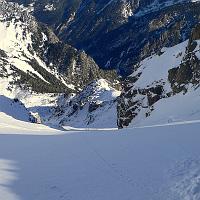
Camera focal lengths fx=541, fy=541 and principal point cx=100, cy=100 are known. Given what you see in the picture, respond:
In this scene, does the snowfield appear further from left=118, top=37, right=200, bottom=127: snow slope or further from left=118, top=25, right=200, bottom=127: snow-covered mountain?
left=118, top=37, right=200, bottom=127: snow slope

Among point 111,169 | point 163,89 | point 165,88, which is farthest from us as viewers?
point 163,89

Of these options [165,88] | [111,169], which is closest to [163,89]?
[165,88]

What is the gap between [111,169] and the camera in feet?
95.0

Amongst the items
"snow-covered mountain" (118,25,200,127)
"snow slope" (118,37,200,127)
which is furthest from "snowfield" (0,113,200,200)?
"snow slope" (118,37,200,127)

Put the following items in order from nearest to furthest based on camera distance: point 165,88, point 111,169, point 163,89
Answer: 1. point 111,169
2. point 165,88
3. point 163,89

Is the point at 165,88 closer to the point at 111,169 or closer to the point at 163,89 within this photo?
the point at 163,89

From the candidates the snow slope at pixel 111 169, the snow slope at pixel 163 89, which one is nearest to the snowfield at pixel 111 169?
the snow slope at pixel 111 169

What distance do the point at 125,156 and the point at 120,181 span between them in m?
5.31

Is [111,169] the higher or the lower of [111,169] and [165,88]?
the lower

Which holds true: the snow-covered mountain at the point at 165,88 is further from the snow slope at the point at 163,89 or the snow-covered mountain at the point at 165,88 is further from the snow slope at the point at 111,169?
the snow slope at the point at 111,169

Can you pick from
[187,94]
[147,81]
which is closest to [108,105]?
[147,81]

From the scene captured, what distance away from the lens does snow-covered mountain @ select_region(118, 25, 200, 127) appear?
76125 millimetres

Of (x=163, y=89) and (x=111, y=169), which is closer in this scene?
(x=111, y=169)

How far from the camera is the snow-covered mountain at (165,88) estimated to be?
76.1m
